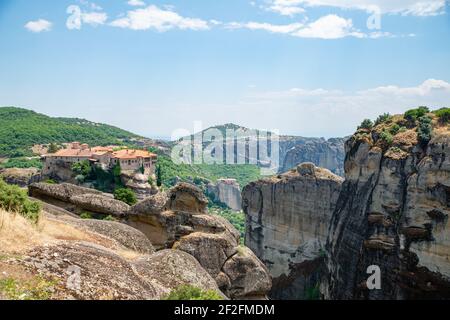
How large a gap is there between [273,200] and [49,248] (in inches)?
2002

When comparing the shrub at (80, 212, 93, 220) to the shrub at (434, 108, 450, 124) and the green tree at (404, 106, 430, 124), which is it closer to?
the shrub at (434, 108, 450, 124)

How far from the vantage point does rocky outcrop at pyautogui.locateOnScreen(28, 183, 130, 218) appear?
24031 millimetres

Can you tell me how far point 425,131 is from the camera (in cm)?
3534

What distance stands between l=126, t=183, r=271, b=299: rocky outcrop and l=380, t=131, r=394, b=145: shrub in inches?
801

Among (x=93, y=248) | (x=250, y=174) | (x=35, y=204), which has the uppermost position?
(x=35, y=204)

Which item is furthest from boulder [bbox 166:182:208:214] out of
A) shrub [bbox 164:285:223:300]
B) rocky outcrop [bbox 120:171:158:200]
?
rocky outcrop [bbox 120:171:158:200]

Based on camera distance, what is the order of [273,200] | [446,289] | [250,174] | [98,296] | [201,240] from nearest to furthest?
[98,296]
[201,240]
[446,289]
[273,200]
[250,174]

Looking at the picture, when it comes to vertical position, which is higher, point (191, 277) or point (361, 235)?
point (191, 277)

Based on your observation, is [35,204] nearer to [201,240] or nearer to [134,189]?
[201,240]

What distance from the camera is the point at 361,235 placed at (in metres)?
38.3

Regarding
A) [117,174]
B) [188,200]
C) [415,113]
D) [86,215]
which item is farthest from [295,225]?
[86,215]

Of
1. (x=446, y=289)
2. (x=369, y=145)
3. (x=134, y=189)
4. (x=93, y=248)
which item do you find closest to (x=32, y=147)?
(x=134, y=189)

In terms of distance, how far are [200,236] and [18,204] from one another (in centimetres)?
879
